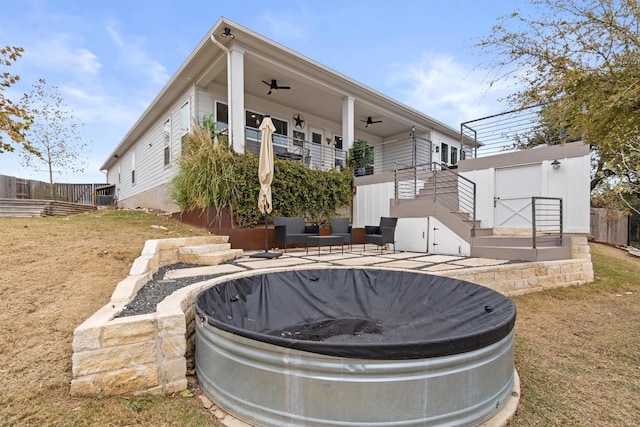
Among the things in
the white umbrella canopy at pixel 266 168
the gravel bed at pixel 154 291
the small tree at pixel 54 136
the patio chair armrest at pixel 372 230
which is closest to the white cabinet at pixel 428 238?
the patio chair armrest at pixel 372 230

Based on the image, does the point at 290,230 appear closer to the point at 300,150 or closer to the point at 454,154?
the point at 300,150

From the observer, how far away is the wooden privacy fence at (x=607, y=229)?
11227 millimetres

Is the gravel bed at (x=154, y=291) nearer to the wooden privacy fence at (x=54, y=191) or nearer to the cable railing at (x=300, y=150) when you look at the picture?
the cable railing at (x=300, y=150)

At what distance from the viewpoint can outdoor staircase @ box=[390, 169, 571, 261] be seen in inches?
222

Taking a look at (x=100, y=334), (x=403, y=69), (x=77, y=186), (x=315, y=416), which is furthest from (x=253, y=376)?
(x=77, y=186)

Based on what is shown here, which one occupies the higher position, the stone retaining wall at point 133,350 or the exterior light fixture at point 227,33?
the exterior light fixture at point 227,33

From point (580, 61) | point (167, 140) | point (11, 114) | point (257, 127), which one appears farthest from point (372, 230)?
point (167, 140)

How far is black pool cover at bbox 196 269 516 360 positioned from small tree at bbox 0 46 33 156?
5.02 metres

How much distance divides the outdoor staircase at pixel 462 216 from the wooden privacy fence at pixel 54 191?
17.2 meters

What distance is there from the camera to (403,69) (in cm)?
1088

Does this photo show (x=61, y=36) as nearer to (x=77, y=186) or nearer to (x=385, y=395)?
(x=385, y=395)

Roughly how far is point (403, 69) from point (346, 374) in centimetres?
1140

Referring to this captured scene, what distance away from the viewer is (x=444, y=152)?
14500 mm

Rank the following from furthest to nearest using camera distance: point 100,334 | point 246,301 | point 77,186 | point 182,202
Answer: point 77,186 < point 182,202 < point 246,301 < point 100,334
